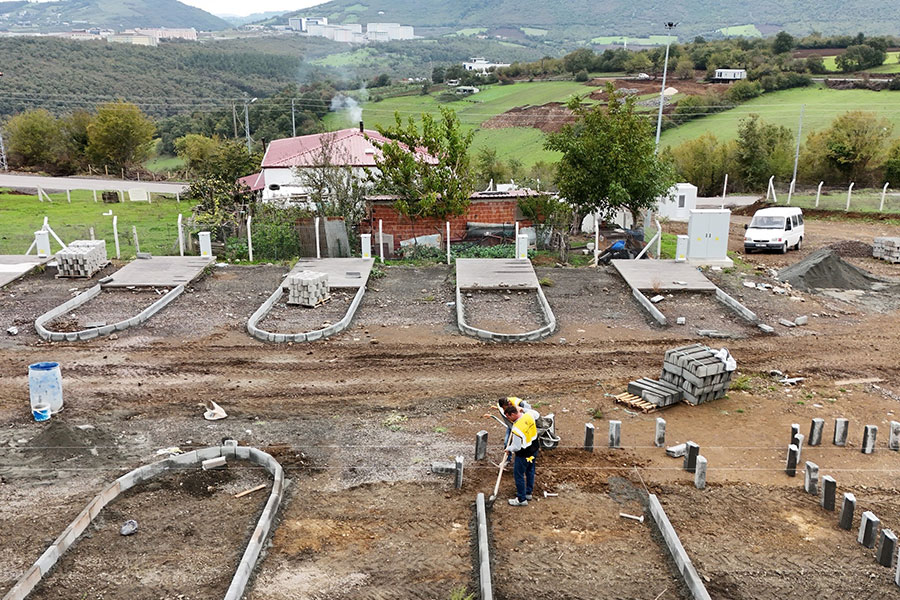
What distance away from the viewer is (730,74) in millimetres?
71625

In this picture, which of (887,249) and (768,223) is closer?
(887,249)

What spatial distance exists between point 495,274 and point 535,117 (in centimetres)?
4592

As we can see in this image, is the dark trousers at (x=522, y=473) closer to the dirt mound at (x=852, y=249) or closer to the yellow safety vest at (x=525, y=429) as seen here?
the yellow safety vest at (x=525, y=429)

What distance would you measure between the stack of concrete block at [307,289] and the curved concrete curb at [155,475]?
8.04m

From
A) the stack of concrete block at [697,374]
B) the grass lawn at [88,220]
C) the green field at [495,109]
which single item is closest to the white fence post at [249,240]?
the grass lawn at [88,220]

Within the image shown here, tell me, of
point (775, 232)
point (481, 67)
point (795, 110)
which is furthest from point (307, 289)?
point (481, 67)

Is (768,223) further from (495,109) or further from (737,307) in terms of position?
(495,109)

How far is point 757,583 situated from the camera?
27.7ft

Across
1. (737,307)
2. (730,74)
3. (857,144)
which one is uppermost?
(730,74)

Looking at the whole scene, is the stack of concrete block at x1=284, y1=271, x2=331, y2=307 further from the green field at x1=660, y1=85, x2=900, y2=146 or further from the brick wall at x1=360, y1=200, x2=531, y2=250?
the green field at x1=660, y1=85, x2=900, y2=146

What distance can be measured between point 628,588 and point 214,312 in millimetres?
13511

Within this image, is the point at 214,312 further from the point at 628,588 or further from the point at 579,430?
the point at 628,588

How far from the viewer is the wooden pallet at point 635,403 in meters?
13.1

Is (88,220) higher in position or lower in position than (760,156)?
lower
